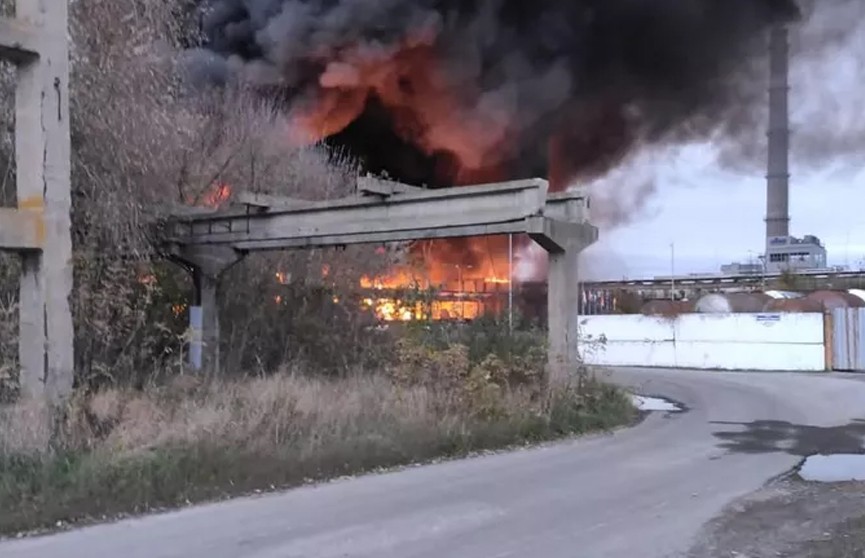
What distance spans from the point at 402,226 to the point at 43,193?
603 centimetres

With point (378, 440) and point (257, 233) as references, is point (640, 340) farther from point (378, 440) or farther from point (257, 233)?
point (378, 440)

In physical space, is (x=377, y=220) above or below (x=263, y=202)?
below

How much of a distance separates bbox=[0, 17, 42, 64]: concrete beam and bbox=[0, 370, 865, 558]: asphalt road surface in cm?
716

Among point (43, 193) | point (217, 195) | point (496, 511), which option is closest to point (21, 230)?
point (43, 193)

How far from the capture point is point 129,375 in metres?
14.1

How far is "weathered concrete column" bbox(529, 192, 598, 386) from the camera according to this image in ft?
48.5

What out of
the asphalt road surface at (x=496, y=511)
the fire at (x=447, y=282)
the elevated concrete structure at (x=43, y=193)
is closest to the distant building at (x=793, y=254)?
the fire at (x=447, y=282)

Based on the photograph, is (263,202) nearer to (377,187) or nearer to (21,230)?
(377,187)

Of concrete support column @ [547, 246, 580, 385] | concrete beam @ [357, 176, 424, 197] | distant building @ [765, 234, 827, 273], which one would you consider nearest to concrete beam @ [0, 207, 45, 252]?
concrete beam @ [357, 176, 424, 197]

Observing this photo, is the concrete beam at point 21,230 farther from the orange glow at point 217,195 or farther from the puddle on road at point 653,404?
the puddle on road at point 653,404

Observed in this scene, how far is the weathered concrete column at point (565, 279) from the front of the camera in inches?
582

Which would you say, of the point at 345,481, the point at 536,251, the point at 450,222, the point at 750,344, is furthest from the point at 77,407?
the point at 536,251

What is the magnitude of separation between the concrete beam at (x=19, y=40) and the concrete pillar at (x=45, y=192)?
0.07 metres

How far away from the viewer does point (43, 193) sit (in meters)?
12.0
